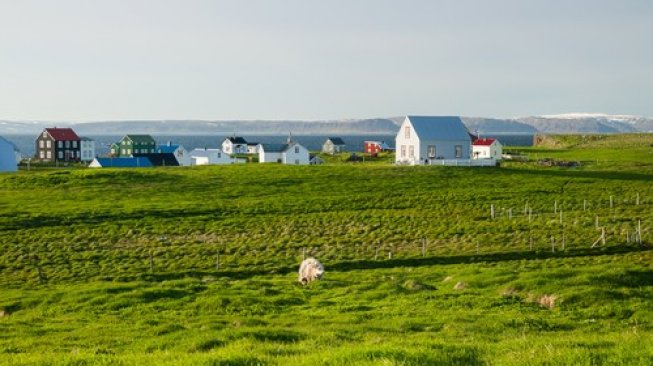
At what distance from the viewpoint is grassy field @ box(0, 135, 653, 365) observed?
15.7 meters

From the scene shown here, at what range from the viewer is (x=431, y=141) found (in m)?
Answer: 98.3

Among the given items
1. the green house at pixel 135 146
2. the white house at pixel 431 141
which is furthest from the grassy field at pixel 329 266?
the green house at pixel 135 146

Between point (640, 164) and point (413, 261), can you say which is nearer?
point (413, 261)

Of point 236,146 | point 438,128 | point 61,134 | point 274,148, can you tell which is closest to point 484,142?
point 438,128

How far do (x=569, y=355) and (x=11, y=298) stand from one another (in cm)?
2397

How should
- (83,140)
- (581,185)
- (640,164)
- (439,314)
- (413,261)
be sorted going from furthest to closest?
(83,140) → (640,164) → (581,185) → (413,261) → (439,314)

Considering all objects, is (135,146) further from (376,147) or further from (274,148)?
(376,147)

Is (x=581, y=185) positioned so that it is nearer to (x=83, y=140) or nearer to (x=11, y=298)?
(x=11, y=298)

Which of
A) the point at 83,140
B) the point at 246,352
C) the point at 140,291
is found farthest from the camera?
the point at 83,140

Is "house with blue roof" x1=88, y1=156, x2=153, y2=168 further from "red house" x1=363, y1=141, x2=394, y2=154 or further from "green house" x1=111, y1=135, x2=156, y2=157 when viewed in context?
"red house" x1=363, y1=141, x2=394, y2=154

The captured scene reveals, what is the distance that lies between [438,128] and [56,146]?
89.8 meters

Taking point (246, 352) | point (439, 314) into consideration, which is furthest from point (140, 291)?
point (246, 352)

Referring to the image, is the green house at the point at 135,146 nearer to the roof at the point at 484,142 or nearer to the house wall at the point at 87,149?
the house wall at the point at 87,149

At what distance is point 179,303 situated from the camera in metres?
26.7
